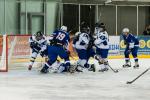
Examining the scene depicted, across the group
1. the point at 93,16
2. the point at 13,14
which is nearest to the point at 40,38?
the point at 13,14

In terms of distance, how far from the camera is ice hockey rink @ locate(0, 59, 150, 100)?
10.3 m

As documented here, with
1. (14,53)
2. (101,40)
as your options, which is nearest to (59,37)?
(101,40)

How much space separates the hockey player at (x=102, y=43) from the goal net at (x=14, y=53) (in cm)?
192

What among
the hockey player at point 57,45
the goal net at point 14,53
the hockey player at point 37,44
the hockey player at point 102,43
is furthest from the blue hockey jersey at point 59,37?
the goal net at point 14,53

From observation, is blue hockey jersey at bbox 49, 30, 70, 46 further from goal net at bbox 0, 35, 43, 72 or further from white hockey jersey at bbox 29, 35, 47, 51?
goal net at bbox 0, 35, 43, 72

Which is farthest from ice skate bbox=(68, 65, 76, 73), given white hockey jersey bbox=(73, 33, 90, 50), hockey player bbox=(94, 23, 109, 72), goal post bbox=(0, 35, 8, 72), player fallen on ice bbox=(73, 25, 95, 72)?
goal post bbox=(0, 35, 8, 72)

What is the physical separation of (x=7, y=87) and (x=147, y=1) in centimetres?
2228

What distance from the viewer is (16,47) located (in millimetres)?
17281

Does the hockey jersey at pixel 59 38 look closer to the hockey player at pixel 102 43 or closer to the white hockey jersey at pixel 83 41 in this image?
the white hockey jersey at pixel 83 41

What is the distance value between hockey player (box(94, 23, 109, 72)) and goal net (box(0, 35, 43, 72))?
6.30 feet

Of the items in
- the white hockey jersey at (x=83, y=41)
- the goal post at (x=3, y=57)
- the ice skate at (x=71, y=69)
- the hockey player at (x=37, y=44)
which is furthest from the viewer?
the hockey player at (x=37, y=44)

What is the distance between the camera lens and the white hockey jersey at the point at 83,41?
15.8 meters

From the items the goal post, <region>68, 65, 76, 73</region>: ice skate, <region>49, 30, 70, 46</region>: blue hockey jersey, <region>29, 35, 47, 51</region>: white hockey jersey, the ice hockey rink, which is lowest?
the ice hockey rink

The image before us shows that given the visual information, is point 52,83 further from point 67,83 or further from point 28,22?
point 28,22
